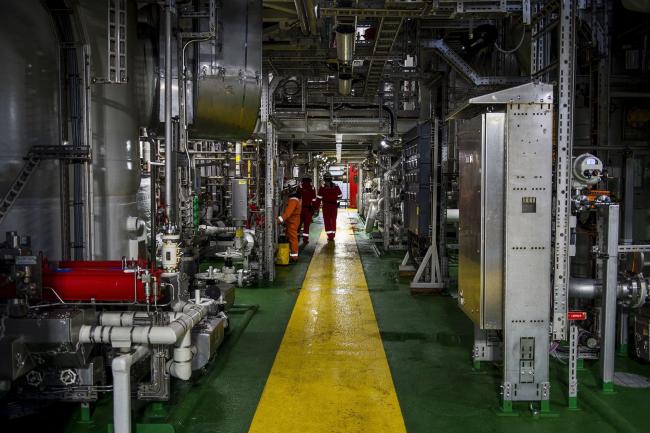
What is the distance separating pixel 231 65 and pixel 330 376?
3516 millimetres

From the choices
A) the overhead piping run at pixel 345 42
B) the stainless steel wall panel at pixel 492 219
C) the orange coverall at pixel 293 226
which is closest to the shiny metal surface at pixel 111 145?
the overhead piping run at pixel 345 42

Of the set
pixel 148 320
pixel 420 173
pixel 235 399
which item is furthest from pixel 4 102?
pixel 420 173

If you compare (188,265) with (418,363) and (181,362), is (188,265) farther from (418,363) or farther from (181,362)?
(418,363)

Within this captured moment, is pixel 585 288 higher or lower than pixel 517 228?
lower

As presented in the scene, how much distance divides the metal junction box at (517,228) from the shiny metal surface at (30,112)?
3549mm

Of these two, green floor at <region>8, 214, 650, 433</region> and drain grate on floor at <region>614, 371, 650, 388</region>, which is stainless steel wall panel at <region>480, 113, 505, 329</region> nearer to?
green floor at <region>8, 214, 650, 433</region>

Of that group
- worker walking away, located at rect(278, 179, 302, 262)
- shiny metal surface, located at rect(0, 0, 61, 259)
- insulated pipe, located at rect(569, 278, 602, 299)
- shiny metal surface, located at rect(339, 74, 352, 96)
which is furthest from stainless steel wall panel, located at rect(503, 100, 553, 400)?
worker walking away, located at rect(278, 179, 302, 262)

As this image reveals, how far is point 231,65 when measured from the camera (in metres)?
5.67

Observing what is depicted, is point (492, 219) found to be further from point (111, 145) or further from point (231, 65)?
point (111, 145)

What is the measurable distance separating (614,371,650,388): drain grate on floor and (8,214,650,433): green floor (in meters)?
0.16

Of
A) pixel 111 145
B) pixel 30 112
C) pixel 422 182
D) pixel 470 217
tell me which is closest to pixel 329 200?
pixel 422 182

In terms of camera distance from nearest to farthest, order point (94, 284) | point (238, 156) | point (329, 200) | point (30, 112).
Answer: point (94, 284) → point (30, 112) → point (238, 156) → point (329, 200)

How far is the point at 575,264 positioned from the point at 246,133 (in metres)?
4.62

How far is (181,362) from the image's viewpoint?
401 centimetres
